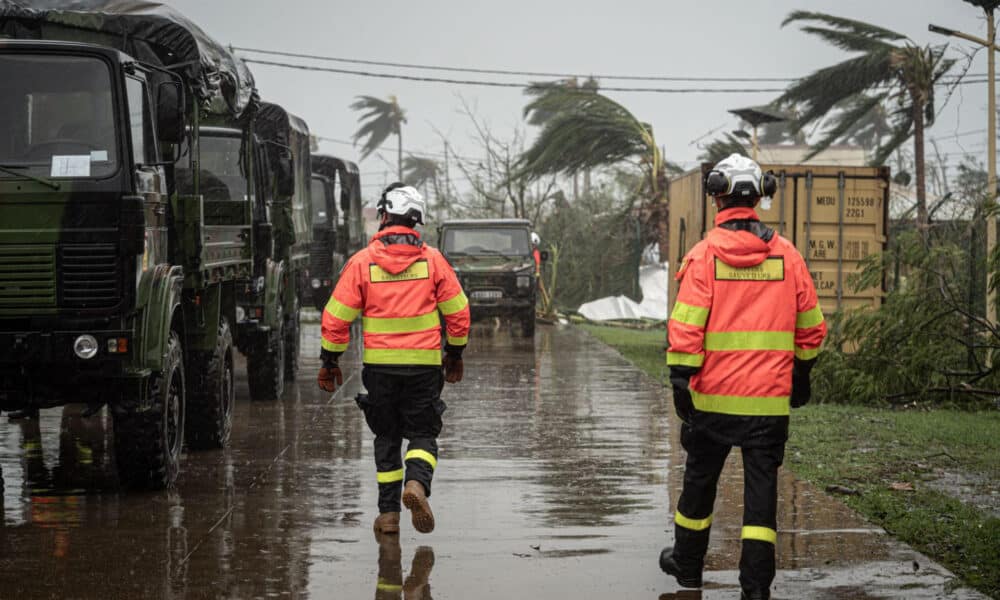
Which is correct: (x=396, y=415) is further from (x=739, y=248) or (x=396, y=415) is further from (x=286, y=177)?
(x=286, y=177)

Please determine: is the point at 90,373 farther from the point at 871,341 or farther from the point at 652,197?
the point at 652,197

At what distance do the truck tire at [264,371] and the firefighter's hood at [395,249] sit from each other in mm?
6650

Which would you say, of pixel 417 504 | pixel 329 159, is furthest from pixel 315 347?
pixel 417 504

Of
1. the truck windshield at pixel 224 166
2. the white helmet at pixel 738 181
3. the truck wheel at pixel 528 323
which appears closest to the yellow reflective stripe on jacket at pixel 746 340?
the white helmet at pixel 738 181

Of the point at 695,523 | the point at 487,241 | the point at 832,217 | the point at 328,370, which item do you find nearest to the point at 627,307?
the point at 487,241

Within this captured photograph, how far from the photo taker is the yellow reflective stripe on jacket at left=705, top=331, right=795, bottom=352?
234 inches

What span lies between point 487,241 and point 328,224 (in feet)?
12.2

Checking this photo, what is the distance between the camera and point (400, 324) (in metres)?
7.55

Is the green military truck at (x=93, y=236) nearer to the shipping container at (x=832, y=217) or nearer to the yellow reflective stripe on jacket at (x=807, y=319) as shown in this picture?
the yellow reflective stripe on jacket at (x=807, y=319)

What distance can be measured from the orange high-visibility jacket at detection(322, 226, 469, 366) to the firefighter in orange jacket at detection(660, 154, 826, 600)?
1911 mm

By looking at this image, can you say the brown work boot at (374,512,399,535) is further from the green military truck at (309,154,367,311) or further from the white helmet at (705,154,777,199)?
the green military truck at (309,154,367,311)

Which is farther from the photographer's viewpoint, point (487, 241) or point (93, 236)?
point (487, 241)

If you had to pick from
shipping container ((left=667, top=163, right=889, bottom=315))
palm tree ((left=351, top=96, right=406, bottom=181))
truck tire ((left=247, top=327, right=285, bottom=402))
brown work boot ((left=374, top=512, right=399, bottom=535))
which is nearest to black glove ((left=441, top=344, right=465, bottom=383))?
brown work boot ((left=374, top=512, right=399, bottom=535))

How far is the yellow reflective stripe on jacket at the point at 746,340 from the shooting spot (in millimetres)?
5941
